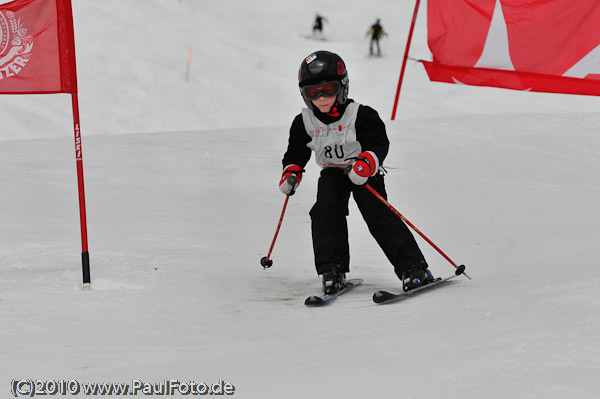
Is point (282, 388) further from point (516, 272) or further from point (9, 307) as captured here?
point (516, 272)

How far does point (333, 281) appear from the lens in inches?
150

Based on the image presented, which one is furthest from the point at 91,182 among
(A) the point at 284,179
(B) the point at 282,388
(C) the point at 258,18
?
(C) the point at 258,18

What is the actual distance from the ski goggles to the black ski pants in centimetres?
45

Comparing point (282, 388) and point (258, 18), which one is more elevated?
point (258, 18)

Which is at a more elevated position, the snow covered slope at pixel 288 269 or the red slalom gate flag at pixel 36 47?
Answer: the red slalom gate flag at pixel 36 47

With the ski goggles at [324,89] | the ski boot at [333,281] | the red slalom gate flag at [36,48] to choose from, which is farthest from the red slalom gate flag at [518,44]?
the red slalom gate flag at [36,48]

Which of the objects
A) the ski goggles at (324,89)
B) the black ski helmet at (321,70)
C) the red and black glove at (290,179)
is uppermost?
the black ski helmet at (321,70)

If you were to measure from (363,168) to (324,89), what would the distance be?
0.51 m

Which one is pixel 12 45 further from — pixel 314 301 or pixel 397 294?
pixel 397 294

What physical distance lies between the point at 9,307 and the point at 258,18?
30.6 m

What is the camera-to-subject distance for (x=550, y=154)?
7.95m

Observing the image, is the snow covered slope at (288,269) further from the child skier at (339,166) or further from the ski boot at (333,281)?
the child skier at (339,166)

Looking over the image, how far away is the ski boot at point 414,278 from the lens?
3.63 metres

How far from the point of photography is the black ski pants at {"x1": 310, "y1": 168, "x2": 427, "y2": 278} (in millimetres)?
3811
